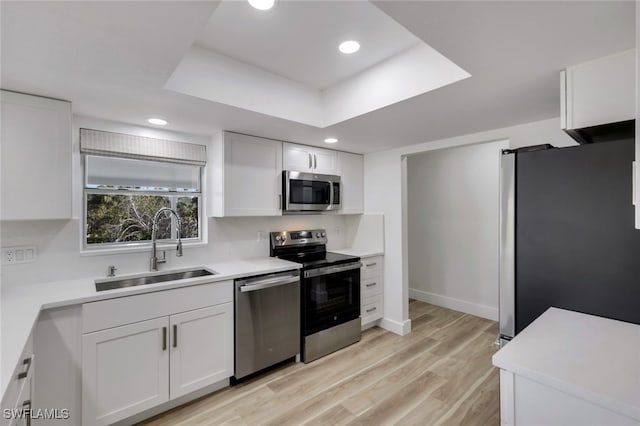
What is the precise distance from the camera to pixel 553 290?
1.59 metres

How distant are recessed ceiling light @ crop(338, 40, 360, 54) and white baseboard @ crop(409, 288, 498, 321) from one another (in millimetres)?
3537

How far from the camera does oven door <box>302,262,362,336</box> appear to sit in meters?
2.82

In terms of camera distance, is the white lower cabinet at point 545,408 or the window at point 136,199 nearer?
the white lower cabinet at point 545,408

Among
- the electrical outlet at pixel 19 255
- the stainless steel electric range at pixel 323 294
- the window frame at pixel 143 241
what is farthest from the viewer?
the stainless steel electric range at pixel 323 294

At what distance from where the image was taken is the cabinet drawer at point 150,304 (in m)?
1.81

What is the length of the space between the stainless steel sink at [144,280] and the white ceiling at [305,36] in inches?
67.5

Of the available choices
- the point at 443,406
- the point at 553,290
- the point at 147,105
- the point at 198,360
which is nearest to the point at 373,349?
the point at 443,406

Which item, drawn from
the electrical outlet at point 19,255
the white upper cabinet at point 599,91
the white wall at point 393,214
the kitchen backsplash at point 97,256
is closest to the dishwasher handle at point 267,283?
the kitchen backsplash at point 97,256

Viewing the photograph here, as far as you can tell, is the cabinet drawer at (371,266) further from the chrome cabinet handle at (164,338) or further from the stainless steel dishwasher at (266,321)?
the chrome cabinet handle at (164,338)

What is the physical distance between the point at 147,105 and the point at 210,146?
88cm

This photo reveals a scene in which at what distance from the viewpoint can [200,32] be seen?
59.9 inches

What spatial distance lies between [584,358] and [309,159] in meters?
2.68

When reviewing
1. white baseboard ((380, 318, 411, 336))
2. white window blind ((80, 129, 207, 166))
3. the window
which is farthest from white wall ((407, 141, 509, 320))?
the window

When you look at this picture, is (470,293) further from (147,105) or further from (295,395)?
(147,105)
